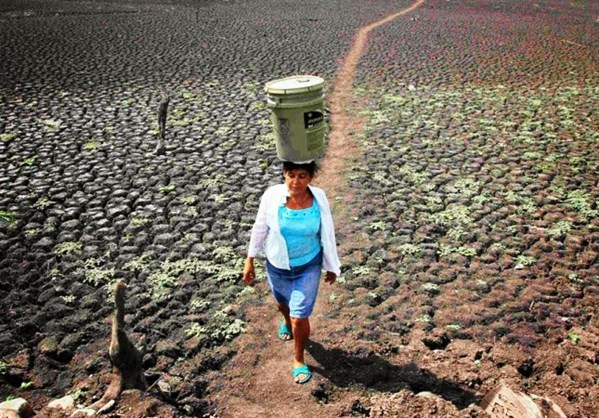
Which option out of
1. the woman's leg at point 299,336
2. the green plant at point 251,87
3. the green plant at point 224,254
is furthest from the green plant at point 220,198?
the green plant at point 251,87

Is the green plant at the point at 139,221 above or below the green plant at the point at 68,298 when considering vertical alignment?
above

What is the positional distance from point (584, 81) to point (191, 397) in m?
10.5

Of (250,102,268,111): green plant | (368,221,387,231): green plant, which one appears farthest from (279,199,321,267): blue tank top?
(250,102,268,111): green plant

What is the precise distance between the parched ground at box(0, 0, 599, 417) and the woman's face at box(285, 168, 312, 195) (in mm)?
1282

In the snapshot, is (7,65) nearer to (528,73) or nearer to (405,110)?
(405,110)

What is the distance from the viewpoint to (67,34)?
14.0m

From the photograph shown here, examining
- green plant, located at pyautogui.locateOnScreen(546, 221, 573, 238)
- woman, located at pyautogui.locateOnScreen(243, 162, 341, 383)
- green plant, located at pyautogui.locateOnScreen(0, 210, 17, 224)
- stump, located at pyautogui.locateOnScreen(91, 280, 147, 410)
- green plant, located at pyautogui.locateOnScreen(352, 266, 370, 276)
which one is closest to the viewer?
stump, located at pyautogui.locateOnScreen(91, 280, 147, 410)

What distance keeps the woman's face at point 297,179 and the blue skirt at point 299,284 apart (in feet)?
1.60

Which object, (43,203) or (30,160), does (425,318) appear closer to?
(43,203)

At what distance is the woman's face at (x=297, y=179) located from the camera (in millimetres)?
3346

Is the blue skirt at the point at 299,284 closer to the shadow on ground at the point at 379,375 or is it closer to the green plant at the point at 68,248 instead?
the shadow on ground at the point at 379,375

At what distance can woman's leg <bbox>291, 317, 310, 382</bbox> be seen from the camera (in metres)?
3.46

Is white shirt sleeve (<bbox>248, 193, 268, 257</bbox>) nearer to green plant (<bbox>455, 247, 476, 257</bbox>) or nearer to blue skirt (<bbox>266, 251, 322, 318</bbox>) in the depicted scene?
blue skirt (<bbox>266, 251, 322, 318</bbox>)

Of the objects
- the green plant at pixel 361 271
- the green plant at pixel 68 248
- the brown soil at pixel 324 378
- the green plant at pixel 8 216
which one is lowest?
the green plant at pixel 361 271
